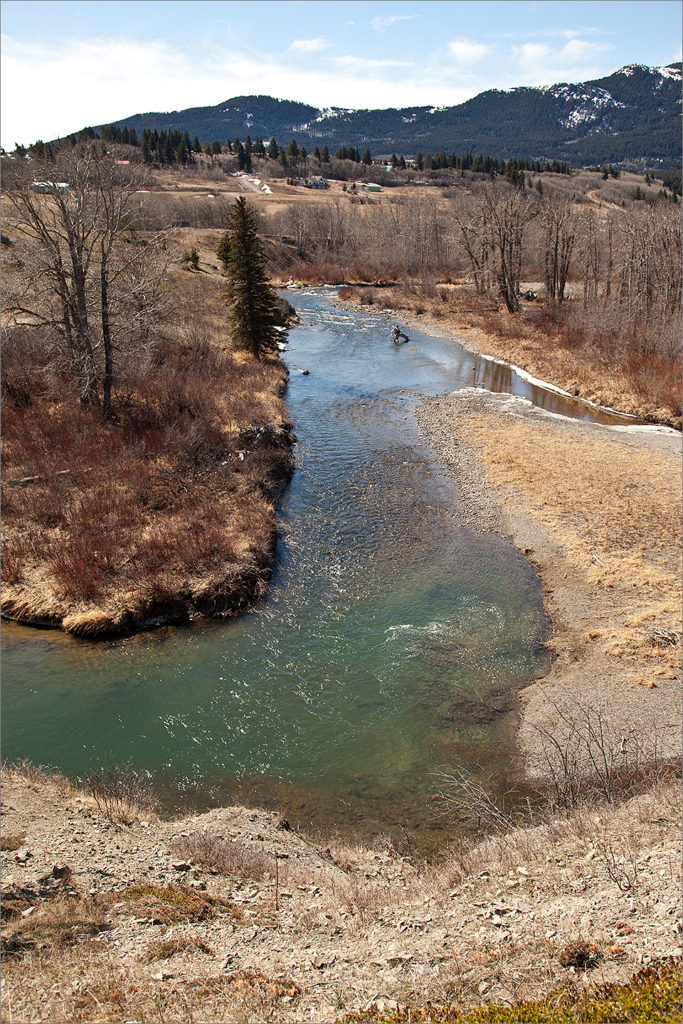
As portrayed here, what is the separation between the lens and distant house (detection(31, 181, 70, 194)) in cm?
1973

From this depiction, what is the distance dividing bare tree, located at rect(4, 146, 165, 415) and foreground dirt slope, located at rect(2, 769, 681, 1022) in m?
17.6

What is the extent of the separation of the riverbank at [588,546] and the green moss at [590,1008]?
196 inches

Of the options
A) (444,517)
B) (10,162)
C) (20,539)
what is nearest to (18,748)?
(20,539)

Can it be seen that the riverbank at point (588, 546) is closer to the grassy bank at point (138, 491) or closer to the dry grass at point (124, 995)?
the dry grass at point (124, 995)

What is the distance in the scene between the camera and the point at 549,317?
46250 mm

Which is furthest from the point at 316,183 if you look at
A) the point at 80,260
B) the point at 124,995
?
the point at 124,995

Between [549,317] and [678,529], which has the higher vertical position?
[549,317]

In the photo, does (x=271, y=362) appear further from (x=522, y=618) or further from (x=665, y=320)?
(x=522, y=618)

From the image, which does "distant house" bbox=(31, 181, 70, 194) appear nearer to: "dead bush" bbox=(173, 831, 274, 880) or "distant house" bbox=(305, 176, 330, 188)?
"dead bush" bbox=(173, 831, 274, 880)

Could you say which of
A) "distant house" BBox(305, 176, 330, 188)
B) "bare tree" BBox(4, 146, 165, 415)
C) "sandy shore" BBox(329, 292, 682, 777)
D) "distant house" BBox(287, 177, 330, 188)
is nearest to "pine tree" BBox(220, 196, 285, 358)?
"bare tree" BBox(4, 146, 165, 415)

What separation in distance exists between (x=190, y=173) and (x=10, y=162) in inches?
5078

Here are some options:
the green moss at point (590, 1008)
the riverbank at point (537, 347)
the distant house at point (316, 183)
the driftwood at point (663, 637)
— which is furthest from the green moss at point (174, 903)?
the distant house at point (316, 183)

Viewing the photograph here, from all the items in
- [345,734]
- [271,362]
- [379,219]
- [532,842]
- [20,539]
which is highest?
[379,219]

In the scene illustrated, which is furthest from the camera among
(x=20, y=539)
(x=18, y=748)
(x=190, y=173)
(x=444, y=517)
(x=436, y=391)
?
(x=190, y=173)
